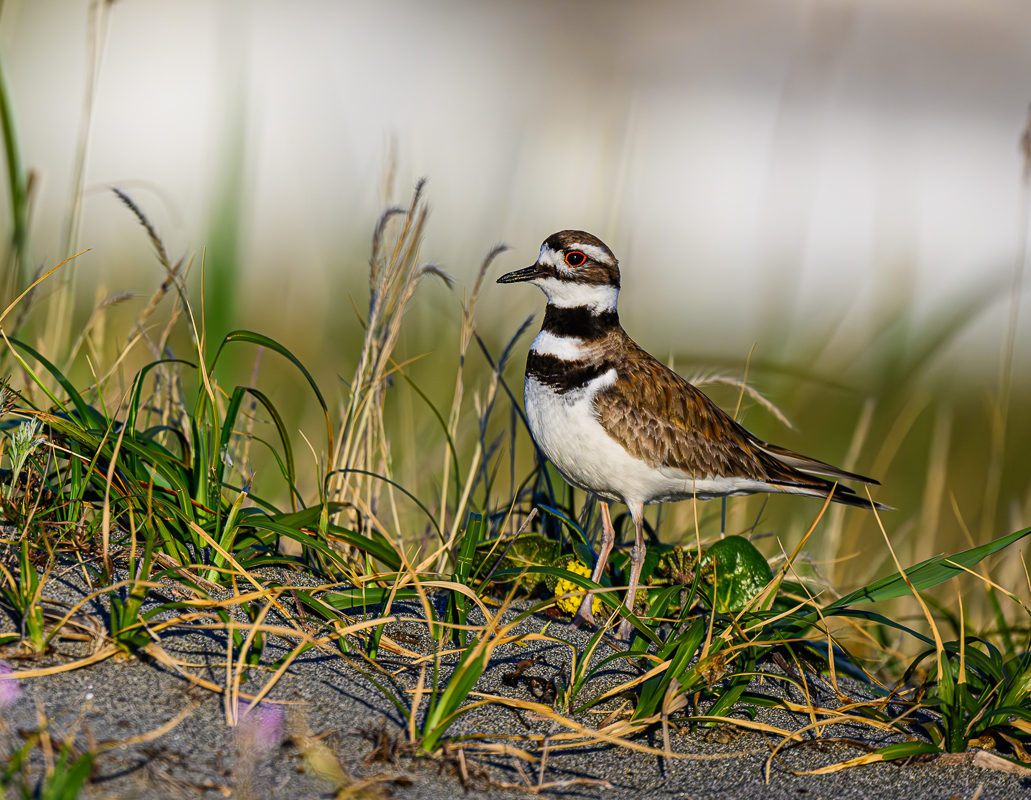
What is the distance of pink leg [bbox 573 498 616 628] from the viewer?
314 centimetres

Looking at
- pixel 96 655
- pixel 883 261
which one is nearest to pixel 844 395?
pixel 883 261

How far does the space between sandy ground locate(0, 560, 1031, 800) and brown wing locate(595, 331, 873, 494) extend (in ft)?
3.75

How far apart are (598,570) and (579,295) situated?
111 centimetres

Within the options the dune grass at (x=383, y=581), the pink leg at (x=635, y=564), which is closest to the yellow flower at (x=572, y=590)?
the dune grass at (x=383, y=581)

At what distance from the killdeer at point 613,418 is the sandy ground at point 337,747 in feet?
3.33

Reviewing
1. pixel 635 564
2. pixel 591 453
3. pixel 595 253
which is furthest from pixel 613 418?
pixel 595 253

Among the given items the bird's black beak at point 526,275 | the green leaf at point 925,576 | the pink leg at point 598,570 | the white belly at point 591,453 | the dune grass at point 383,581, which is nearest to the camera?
the dune grass at point 383,581

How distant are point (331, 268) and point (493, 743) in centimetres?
460

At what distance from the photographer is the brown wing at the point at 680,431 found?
344 cm

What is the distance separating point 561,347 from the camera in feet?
11.8

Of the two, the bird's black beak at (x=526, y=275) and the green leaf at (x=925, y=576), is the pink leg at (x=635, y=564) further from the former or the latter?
the bird's black beak at (x=526, y=275)

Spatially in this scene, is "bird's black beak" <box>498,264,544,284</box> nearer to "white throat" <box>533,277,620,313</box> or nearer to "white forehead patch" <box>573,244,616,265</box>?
"white throat" <box>533,277,620,313</box>

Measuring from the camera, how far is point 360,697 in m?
2.21

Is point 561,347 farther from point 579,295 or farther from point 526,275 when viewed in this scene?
point 526,275
